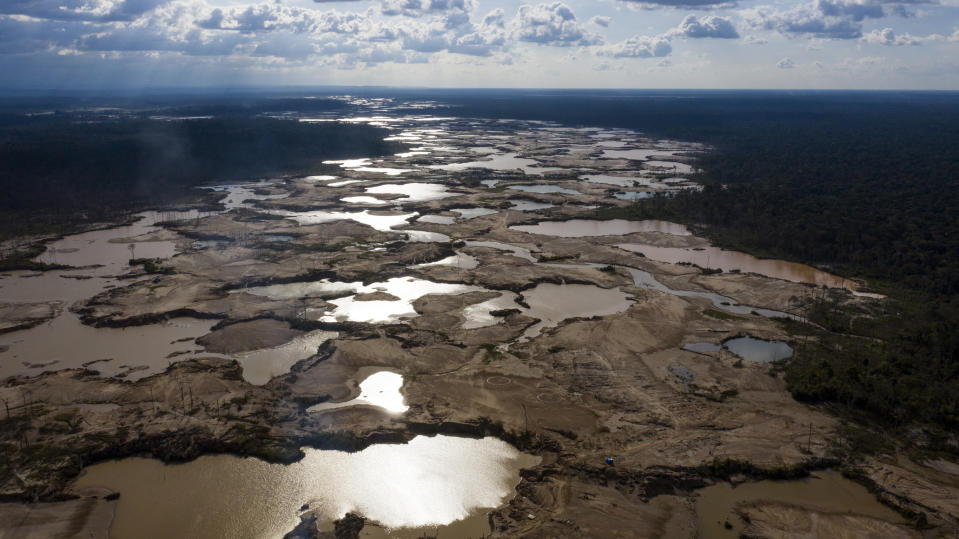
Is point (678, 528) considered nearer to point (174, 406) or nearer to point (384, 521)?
point (384, 521)

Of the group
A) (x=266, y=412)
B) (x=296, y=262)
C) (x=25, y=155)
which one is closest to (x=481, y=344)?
(x=266, y=412)

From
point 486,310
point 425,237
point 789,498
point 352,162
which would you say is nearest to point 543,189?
point 425,237

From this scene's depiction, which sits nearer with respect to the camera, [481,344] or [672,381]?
[672,381]

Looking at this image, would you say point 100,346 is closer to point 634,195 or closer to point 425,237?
point 425,237

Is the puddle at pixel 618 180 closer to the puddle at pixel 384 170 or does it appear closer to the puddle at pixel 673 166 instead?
the puddle at pixel 673 166

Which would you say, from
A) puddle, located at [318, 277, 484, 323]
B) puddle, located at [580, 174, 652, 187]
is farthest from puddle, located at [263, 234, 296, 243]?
puddle, located at [580, 174, 652, 187]
